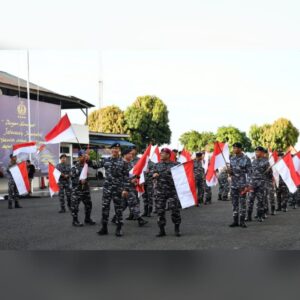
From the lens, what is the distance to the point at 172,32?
9.66m

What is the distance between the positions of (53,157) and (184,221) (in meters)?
14.7

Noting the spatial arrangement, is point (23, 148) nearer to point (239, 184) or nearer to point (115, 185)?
point (115, 185)

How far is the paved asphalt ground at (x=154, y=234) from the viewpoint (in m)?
7.46

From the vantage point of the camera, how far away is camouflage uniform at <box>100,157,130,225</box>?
338 inches

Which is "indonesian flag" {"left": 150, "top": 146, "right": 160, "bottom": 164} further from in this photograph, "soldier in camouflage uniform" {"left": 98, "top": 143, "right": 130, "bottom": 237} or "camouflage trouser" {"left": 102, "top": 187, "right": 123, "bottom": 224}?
"camouflage trouser" {"left": 102, "top": 187, "right": 123, "bottom": 224}

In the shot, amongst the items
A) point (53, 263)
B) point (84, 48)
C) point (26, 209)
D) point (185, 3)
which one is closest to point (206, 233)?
point (53, 263)

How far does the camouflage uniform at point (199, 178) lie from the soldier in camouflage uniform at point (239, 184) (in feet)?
17.5

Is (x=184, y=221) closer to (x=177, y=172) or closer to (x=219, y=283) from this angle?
(x=177, y=172)

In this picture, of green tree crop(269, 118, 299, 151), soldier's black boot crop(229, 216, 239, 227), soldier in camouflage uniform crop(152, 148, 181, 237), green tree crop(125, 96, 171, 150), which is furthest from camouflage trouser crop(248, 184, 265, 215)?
green tree crop(269, 118, 299, 151)

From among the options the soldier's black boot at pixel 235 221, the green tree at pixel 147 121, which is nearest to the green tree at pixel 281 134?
the green tree at pixel 147 121

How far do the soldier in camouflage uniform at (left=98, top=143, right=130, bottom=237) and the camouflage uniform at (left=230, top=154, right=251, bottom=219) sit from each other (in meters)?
2.33

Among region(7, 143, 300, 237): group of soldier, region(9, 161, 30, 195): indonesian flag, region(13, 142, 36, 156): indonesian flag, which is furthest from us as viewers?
region(13, 142, 36, 156): indonesian flag

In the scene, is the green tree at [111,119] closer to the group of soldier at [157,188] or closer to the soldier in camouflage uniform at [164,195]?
the group of soldier at [157,188]

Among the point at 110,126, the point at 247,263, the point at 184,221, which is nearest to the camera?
the point at 247,263
